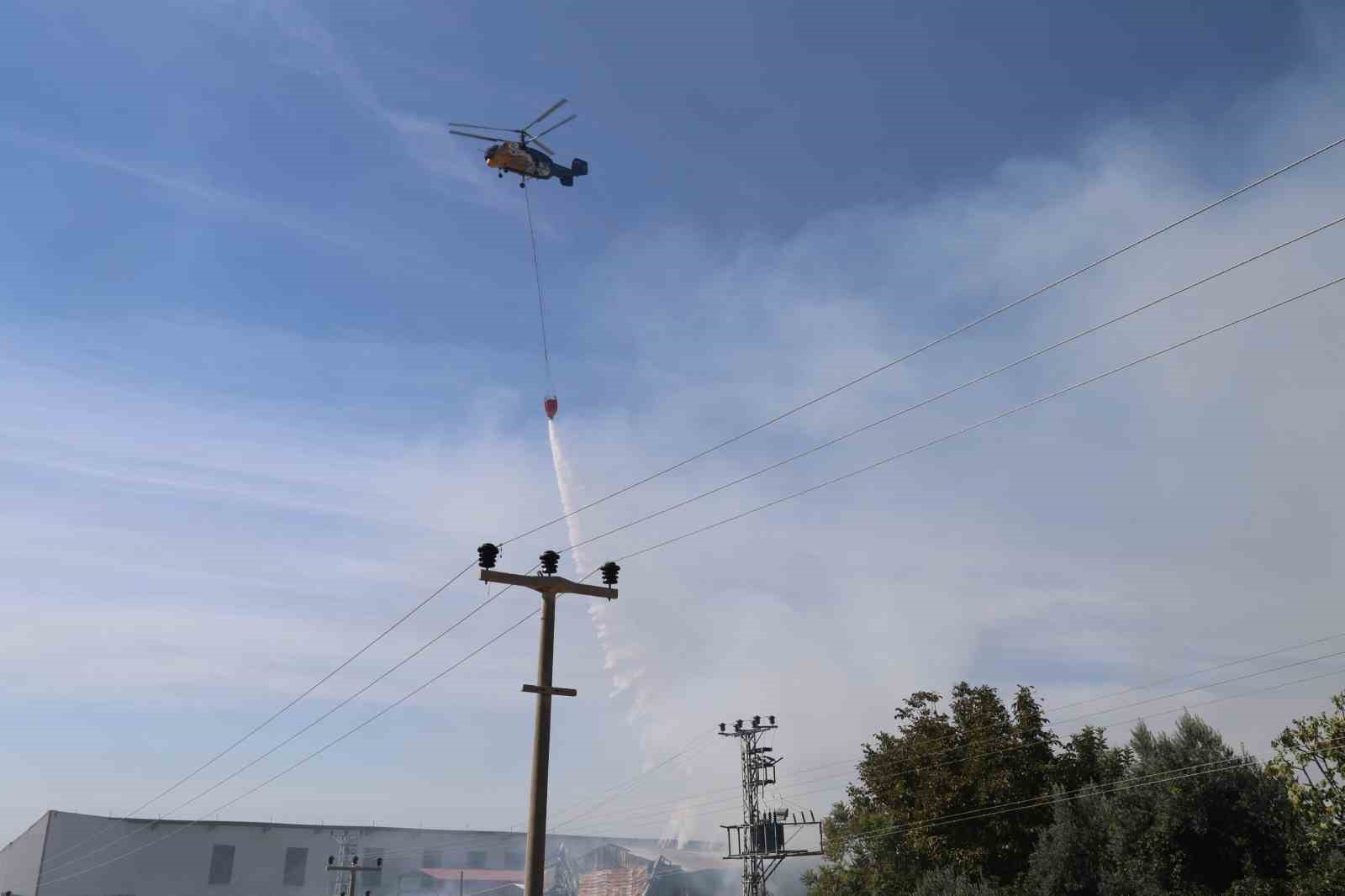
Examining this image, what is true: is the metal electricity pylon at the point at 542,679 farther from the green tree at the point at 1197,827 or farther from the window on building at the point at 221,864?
the window on building at the point at 221,864

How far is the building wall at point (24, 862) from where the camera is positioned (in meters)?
107

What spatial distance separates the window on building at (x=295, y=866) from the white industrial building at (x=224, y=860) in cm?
9

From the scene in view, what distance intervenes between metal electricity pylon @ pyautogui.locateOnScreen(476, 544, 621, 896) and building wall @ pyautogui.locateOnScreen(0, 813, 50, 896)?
332 ft

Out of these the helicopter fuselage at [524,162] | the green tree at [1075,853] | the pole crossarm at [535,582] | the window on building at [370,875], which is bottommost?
the green tree at [1075,853]

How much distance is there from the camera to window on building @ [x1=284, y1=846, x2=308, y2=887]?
116688 millimetres

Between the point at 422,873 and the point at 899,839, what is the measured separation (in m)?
80.5

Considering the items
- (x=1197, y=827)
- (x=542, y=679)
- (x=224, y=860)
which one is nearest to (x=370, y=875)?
(x=224, y=860)

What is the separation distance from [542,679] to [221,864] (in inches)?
4004

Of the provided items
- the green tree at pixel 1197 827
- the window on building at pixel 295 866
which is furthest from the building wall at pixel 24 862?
the green tree at pixel 1197 827

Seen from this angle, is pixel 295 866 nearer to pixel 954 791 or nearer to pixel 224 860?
pixel 224 860

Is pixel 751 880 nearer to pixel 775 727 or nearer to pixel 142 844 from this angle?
pixel 775 727

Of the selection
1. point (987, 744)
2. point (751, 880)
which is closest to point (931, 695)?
point (987, 744)

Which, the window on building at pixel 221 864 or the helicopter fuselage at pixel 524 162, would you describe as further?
the window on building at pixel 221 864

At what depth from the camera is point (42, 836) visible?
351 ft
